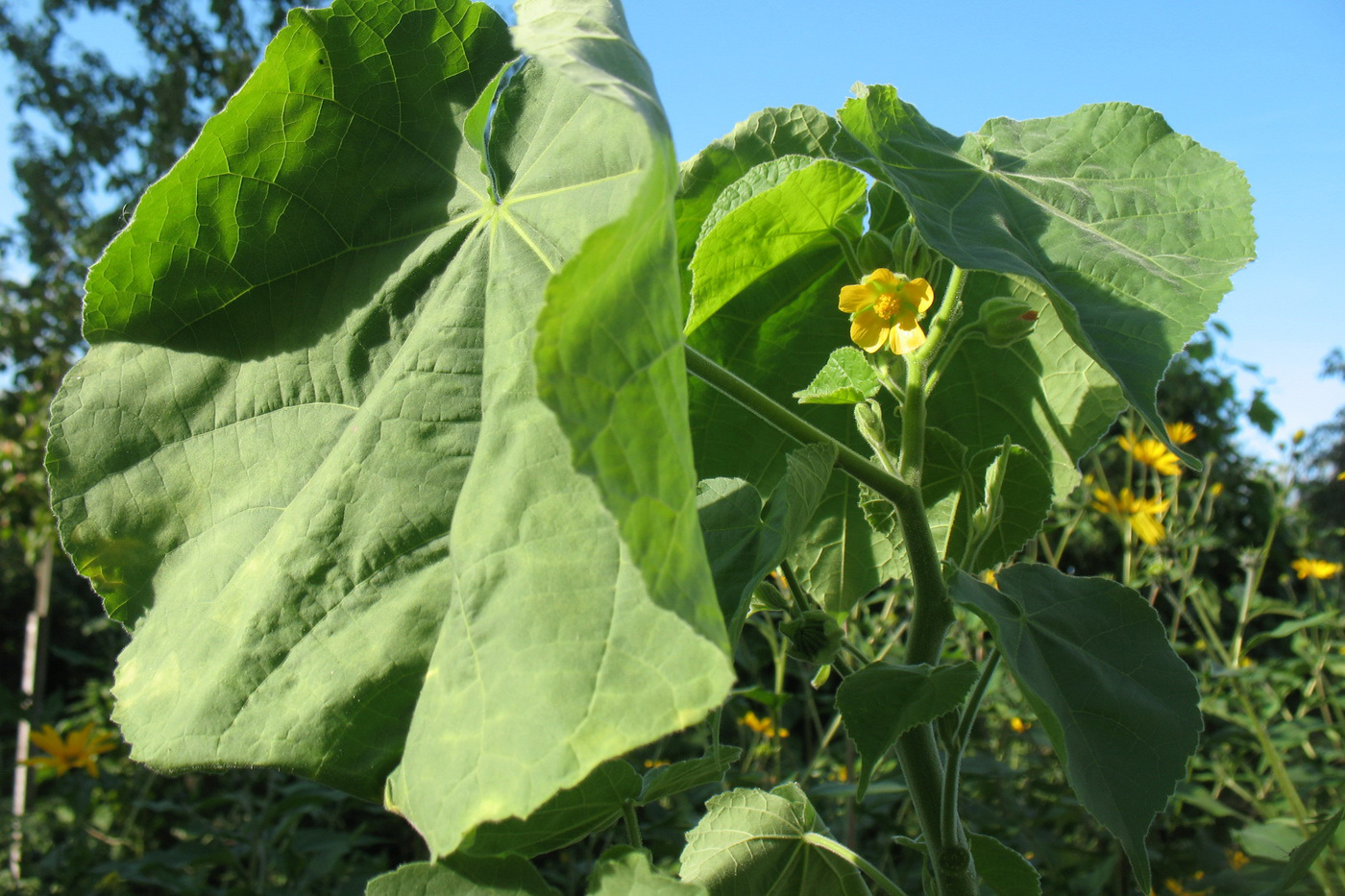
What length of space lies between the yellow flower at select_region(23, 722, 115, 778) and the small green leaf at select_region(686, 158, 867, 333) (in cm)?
255

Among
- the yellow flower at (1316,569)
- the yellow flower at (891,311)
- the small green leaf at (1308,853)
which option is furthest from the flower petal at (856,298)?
the yellow flower at (1316,569)

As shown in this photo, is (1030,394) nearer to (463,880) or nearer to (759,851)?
(759,851)

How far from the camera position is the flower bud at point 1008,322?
60 centimetres

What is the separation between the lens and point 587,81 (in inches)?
13.6

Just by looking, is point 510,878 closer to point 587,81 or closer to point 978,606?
point 978,606

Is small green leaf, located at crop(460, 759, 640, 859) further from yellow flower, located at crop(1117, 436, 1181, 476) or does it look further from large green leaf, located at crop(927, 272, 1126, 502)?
yellow flower, located at crop(1117, 436, 1181, 476)

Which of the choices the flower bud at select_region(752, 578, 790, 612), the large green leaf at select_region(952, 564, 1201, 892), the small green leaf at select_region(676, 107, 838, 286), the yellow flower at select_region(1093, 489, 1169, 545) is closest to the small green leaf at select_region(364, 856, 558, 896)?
the flower bud at select_region(752, 578, 790, 612)

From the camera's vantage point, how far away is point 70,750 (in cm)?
263

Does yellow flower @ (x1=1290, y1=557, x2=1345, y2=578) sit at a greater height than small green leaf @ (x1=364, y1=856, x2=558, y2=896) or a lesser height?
greater

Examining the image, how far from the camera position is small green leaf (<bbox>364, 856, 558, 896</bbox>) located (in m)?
0.62

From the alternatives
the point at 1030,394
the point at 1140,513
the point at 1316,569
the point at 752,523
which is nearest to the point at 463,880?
the point at 752,523

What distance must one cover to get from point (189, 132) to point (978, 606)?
8014mm

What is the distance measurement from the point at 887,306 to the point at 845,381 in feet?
0.20

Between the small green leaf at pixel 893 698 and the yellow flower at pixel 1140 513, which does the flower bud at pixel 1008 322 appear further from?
the yellow flower at pixel 1140 513
